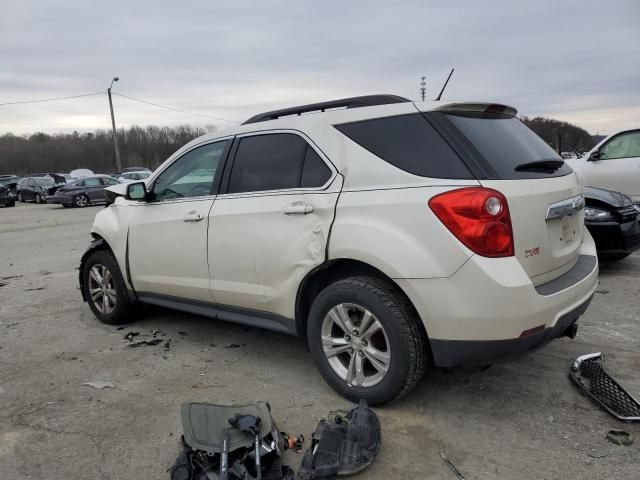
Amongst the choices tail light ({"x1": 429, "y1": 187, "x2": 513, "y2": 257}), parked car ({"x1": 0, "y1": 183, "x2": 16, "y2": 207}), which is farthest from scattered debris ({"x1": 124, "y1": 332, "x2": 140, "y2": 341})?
parked car ({"x1": 0, "y1": 183, "x2": 16, "y2": 207})

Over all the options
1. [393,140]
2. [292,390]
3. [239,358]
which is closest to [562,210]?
[393,140]

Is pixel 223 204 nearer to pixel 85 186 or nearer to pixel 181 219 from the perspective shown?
pixel 181 219

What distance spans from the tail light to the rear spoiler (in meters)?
0.59

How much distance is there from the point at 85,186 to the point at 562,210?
84.3ft

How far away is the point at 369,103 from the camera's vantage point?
333 cm

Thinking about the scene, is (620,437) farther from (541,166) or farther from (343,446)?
(541,166)

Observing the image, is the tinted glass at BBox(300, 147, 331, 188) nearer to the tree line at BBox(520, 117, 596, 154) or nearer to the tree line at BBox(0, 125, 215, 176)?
the tree line at BBox(520, 117, 596, 154)

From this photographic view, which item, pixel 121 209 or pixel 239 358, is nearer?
A: pixel 239 358

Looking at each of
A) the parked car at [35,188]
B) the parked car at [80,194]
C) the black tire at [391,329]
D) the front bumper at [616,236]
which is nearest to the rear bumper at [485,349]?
the black tire at [391,329]

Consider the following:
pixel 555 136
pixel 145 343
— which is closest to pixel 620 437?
pixel 145 343

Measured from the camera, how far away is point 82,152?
83125 mm

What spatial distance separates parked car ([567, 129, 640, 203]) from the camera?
806cm

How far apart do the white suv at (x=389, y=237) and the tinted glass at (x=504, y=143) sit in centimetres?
1

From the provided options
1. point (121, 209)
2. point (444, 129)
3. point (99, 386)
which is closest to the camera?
point (444, 129)
